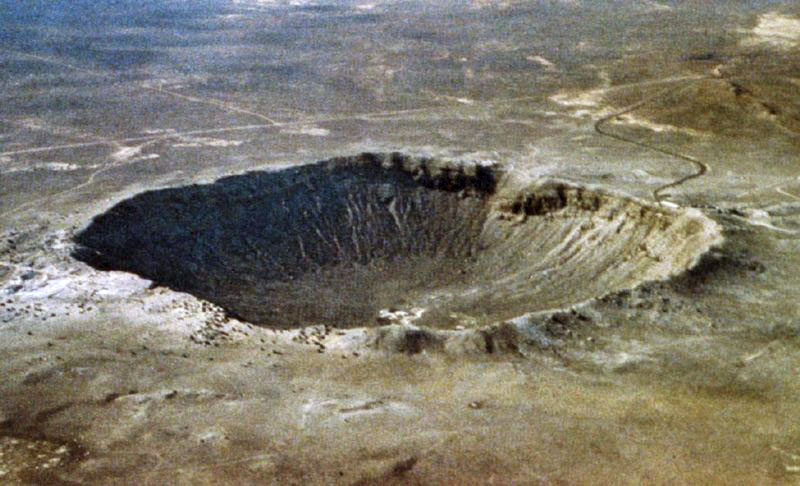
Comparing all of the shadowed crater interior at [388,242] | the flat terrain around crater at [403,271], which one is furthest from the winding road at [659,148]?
the shadowed crater interior at [388,242]

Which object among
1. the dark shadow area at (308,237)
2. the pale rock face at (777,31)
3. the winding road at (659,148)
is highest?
the pale rock face at (777,31)

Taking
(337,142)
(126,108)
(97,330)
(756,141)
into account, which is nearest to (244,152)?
(337,142)

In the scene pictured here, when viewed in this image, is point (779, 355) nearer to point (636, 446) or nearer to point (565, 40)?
point (636, 446)

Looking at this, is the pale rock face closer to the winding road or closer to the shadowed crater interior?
the winding road

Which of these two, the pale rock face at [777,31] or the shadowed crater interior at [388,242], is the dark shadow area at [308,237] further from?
the pale rock face at [777,31]

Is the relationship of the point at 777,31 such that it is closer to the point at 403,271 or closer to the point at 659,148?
the point at 659,148

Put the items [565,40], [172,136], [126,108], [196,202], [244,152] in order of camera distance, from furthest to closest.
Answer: [565,40] < [126,108] < [172,136] < [244,152] < [196,202]
